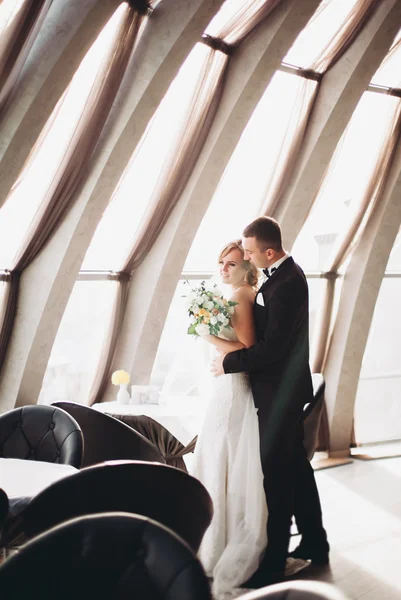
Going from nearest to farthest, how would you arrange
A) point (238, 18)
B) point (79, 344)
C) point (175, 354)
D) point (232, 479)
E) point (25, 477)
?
point (25, 477) → point (232, 479) → point (238, 18) → point (79, 344) → point (175, 354)

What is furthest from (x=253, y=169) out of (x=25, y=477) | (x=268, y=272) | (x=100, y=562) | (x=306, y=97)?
(x=100, y=562)

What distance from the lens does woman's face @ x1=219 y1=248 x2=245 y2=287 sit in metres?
4.44

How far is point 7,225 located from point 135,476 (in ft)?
12.1

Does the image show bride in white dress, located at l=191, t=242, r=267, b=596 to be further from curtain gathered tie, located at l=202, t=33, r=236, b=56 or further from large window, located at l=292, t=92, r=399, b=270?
large window, located at l=292, t=92, r=399, b=270

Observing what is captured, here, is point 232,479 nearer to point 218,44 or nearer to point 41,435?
point 41,435

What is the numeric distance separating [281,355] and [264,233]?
808mm

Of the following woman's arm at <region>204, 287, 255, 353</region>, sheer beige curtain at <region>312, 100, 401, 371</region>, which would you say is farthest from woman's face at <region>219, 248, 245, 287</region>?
sheer beige curtain at <region>312, 100, 401, 371</region>

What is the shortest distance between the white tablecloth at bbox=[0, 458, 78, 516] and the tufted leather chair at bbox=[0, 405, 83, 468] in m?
0.17

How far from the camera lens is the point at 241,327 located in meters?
4.37

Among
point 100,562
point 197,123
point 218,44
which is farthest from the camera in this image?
point 197,123

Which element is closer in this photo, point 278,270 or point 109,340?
point 278,270

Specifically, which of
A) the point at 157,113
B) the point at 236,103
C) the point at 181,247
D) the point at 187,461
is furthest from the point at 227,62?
the point at 187,461

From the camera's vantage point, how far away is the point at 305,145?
23.4ft

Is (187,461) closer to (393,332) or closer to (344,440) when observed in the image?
Result: (344,440)
